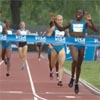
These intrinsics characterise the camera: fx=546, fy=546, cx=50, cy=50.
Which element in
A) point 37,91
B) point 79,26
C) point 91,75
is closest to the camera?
point 79,26

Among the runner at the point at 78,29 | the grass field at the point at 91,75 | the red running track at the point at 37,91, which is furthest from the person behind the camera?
the grass field at the point at 91,75

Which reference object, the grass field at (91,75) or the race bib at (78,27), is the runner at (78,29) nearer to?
the race bib at (78,27)

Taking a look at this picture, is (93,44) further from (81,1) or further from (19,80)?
(81,1)

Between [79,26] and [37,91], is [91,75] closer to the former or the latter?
[37,91]

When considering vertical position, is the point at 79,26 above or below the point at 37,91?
above

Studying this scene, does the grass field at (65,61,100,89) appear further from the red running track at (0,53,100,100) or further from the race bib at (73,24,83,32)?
the race bib at (73,24,83,32)

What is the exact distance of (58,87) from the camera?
16.2 metres

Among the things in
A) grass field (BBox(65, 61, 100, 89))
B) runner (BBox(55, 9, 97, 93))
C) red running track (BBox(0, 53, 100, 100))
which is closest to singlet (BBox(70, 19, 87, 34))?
runner (BBox(55, 9, 97, 93))

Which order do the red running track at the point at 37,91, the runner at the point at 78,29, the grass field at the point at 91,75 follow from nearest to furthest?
the red running track at the point at 37,91 → the runner at the point at 78,29 → the grass field at the point at 91,75

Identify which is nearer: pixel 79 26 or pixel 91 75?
pixel 79 26

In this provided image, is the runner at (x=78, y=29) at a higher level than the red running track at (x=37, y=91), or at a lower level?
higher

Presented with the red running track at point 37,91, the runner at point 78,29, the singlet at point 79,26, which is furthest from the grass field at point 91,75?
the singlet at point 79,26

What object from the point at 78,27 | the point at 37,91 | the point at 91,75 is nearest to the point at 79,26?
the point at 78,27

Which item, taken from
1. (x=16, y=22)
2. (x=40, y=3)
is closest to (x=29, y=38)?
(x=16, y=22)
